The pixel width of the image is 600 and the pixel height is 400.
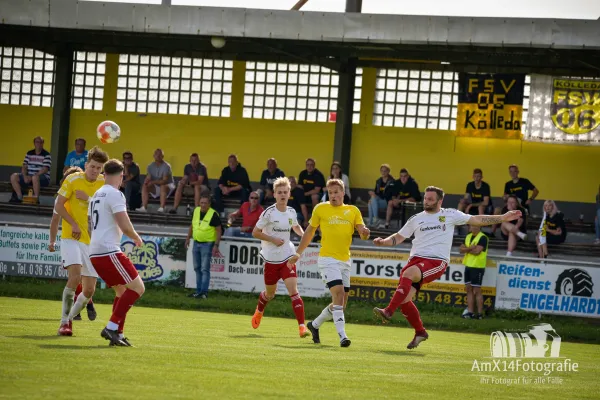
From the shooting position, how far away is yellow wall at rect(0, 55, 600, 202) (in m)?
27.4

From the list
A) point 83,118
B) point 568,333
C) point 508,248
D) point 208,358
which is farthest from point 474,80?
point 208,358

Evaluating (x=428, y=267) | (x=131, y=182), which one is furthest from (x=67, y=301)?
(x=131, y=182)

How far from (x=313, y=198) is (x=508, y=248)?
16.3 ft

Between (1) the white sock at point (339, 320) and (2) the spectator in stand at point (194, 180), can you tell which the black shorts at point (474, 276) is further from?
(1) the white sock at point (339, 320)

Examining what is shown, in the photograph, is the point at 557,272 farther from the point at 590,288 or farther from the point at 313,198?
the point at 313,198

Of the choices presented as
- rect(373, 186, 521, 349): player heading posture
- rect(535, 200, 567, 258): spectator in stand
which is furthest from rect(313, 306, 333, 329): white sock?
rect(535, 200, 567, 258): spectator in stand

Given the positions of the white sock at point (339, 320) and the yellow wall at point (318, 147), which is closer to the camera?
the white sock at point (339, 320)

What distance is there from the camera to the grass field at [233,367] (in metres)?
7.70

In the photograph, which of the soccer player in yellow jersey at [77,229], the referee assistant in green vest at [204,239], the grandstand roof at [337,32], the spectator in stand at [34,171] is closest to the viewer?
the soccer player in yellow jersey at [77,229]

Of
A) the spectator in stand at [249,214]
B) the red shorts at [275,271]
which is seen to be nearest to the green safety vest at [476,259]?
the spectator in stand at [249,214]

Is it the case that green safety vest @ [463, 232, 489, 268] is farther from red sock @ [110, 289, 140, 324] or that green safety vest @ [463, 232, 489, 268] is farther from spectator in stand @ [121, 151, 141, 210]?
red sock @ [110, 289, 140, 324]

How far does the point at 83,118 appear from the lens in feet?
98.9

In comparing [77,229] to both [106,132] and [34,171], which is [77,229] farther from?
[34,171]

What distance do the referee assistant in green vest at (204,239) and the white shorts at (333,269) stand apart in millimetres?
9267
